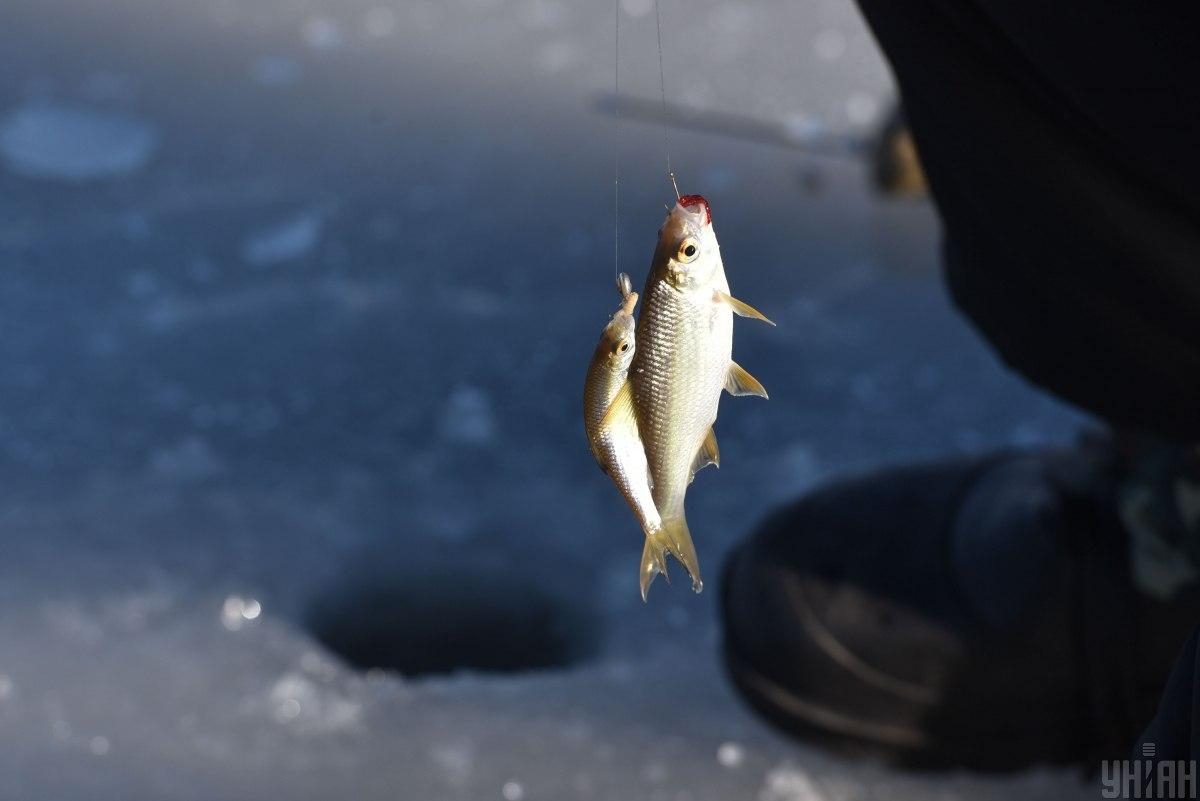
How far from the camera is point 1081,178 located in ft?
4.00

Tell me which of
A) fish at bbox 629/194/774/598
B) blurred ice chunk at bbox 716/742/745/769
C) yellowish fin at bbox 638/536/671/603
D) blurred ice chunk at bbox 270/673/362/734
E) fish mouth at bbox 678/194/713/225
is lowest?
blurred ice chunk at bbox 716/742/745/769

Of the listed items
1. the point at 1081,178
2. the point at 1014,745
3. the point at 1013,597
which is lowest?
the point at 1014,745

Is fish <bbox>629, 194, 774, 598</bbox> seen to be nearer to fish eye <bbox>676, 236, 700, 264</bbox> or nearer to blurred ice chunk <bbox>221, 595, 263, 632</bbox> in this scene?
fish eye <bbox>676, 236, 700, 264</bbox>

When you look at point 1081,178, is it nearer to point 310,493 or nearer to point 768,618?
point 768,618

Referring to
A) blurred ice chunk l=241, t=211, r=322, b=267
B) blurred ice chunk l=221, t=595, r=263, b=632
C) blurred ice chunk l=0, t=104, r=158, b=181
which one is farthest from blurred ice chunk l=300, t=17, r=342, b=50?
blurred ice chunk l=221, t=595, r=263, b=632

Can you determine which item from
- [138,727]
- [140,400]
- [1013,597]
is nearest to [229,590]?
[138,727]

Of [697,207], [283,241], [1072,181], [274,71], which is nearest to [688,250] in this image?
[697,207]

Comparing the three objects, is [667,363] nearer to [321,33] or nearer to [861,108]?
[861,108]

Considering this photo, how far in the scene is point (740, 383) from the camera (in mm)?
950

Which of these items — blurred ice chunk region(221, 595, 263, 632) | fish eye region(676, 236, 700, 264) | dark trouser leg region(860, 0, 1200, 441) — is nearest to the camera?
fish eye region(676, 236, 700, 264)

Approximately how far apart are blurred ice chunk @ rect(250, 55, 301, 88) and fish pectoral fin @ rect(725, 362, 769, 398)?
2.74 meters

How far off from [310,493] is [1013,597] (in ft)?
3.83

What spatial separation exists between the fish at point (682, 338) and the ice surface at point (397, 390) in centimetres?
99

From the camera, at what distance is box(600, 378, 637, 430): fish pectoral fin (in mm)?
869
